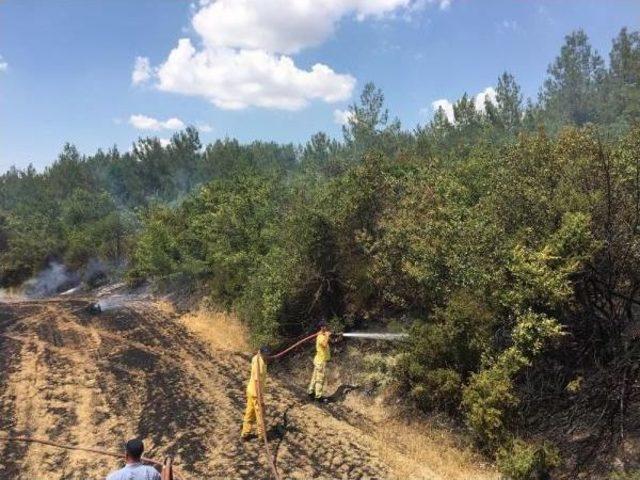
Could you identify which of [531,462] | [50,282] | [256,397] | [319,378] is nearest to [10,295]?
[50,282]

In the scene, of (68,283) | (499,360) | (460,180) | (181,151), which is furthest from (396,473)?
(181,151)

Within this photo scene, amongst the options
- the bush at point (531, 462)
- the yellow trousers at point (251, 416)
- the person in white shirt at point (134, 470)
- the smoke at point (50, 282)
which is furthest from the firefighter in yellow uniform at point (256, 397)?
the smoke at point (50, 282)

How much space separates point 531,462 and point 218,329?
1302 centimetres

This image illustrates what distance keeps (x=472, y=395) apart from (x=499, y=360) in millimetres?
803

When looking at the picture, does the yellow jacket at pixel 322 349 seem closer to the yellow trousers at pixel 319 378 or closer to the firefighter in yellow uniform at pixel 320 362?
the firefighter in yellow uniform at pixel 320 362

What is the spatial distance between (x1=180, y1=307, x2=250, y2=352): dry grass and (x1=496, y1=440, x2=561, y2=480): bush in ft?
32.9

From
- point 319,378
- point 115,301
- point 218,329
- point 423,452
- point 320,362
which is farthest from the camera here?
point 115,301

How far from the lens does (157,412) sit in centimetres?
1227

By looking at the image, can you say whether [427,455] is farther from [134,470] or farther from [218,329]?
[218,329]

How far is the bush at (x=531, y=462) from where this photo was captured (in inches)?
342

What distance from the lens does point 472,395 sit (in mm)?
9828

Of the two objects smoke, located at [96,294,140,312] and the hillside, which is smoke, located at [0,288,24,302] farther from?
the hillside

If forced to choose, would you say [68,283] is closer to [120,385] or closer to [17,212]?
[17,212]

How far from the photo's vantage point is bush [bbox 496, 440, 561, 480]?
870 cm
